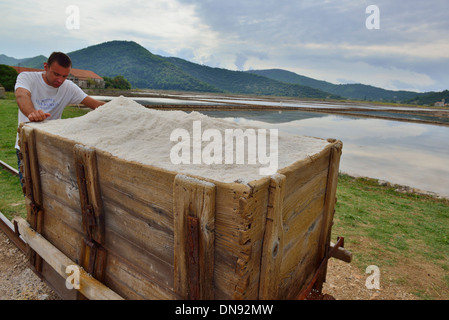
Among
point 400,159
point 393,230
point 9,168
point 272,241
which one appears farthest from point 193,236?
point 400,159

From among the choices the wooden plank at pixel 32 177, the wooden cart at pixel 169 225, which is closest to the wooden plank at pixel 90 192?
the wooden cart at pixel 169 225

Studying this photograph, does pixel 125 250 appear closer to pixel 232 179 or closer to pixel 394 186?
pixel 232 179

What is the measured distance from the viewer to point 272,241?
1.49 meters

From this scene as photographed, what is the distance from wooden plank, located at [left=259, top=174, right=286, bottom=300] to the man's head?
11.6ft

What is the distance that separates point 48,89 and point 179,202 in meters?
3.63

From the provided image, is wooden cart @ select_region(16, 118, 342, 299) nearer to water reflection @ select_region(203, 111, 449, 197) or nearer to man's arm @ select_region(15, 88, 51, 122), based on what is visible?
man's arm @ select_region(15, 88, 51, 122)

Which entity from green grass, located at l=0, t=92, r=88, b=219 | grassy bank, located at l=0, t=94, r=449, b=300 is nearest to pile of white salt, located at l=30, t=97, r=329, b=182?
grassy bank, located at l=0, t=94, r=449, b=300

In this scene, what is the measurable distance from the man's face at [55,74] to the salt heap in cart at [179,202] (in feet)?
3.91

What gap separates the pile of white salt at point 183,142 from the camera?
5.70 ft

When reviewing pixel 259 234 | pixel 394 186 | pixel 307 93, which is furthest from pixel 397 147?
pixel 307 93

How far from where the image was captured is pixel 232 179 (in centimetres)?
148

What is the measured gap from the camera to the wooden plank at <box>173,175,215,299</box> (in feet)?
4.54

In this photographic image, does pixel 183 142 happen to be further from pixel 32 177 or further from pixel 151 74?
pixel 151 74

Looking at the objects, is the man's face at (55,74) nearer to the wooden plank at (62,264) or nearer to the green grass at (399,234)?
the wooden plank at (62,264)
